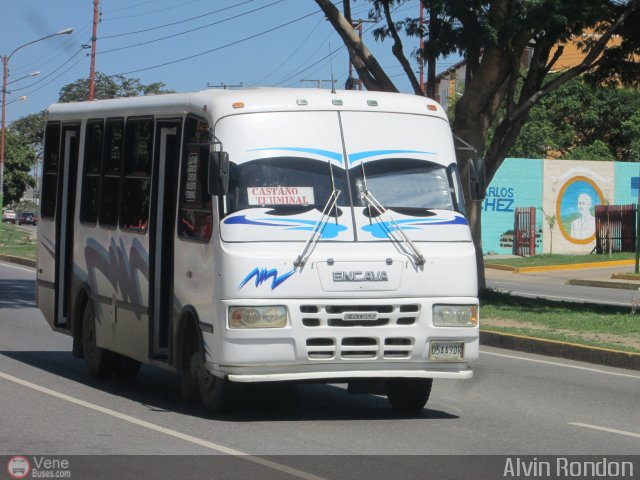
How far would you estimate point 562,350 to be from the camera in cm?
1597

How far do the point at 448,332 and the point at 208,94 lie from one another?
2913mm

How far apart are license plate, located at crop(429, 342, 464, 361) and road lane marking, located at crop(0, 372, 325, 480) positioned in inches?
84.2

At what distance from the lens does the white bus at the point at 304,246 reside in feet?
32.5

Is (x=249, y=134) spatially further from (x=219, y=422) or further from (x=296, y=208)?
(x=219, y=422)

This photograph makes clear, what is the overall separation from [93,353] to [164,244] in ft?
7.39

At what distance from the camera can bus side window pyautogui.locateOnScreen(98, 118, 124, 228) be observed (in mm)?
12633

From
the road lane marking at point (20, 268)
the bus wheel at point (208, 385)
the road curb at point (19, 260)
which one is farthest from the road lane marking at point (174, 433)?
the road curb at point (19, 260)

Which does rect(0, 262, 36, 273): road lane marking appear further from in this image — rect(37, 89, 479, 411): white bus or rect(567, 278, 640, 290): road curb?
rect(37, 89, 479, 411): white bus

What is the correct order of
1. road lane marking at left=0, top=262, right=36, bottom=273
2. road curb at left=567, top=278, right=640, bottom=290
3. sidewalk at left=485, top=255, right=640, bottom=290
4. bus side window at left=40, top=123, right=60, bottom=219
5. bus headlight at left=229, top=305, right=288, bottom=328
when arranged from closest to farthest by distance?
bus headlight at left=229, top=305, right=288, bottom=328 < bus side window at left=40, top=123, right=60, bottom=219 < road curb at left=567, top=278, right=640, bottom=290 < sidewalk at left=485, top=255, right=640, bottom=290 < road lane marking at left=0, top=262, right=36, bottom=273

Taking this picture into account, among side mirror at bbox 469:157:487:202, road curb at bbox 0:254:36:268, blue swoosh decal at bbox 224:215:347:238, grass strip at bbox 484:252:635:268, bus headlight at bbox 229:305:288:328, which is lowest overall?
bus headlight at bbox 229:305:288:328

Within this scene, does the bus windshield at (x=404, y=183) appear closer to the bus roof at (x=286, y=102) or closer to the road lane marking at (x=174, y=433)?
the bus roof at (x=286, y=102)

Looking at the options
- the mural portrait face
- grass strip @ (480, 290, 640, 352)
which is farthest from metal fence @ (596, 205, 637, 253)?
grass strip @ (480, 290, 640, 352)

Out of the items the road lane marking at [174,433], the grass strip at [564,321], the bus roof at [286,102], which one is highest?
the bus roof at [286,102]

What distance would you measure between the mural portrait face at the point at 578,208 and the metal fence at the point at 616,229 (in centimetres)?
101
